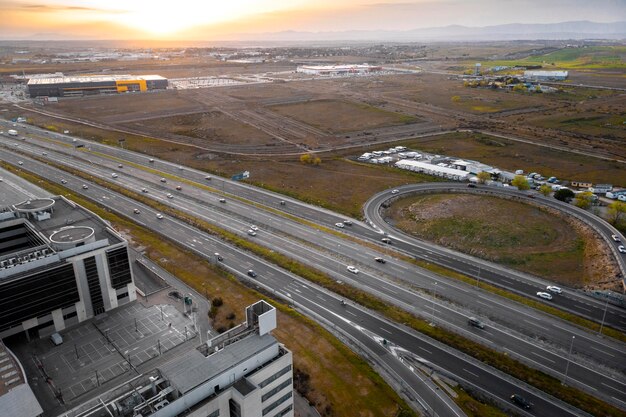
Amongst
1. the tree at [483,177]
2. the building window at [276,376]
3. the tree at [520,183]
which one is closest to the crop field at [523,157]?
the tree at [483,177]

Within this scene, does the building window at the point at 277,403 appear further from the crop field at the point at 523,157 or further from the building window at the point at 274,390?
the crop field at the point at 523,157

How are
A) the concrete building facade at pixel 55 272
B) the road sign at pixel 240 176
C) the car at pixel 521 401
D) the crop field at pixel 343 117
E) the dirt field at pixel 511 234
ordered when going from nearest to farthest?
the car at pixel 521 401 < the concrete building facade at pixel 55 272 < the dirt field at pixel 511 234 < the road sign at pixel 240 176 < the crop field at pixel 343 117

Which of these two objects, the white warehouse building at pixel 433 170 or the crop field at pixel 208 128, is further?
the crop field at pixel 208 128

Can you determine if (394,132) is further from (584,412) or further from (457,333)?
(584,412)

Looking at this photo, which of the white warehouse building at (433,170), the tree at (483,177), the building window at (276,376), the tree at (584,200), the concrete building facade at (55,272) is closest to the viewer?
the building window at (276,376)

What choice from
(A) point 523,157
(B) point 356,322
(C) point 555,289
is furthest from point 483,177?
(B) point 356,322
